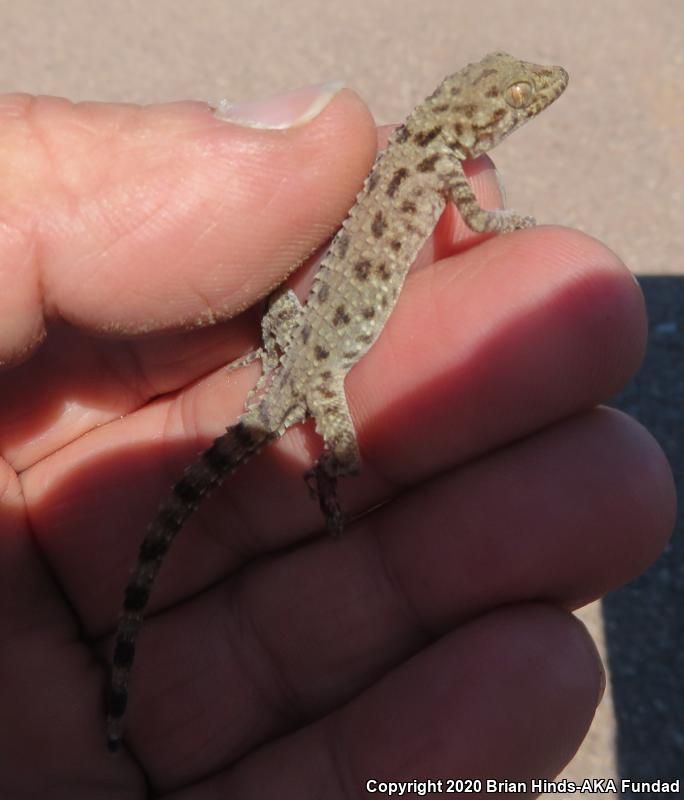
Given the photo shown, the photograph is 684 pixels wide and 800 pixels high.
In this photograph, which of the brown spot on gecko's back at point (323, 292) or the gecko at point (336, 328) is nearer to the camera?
the gecko at point (336, 328)

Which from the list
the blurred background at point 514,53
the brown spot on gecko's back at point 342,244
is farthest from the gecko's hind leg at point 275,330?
the blurred background at point 514,53

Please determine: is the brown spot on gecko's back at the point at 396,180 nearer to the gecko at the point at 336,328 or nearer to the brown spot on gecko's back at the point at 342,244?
the gecko at the point at 336,328

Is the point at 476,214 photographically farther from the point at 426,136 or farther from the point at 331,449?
the point at 331,449

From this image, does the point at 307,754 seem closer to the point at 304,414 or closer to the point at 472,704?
the point at 472,704

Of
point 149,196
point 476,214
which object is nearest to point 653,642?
point 476,214

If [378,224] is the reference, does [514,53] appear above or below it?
above

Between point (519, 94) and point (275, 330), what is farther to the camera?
point (519, 94)

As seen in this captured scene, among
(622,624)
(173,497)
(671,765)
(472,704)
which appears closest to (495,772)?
(472,704)
